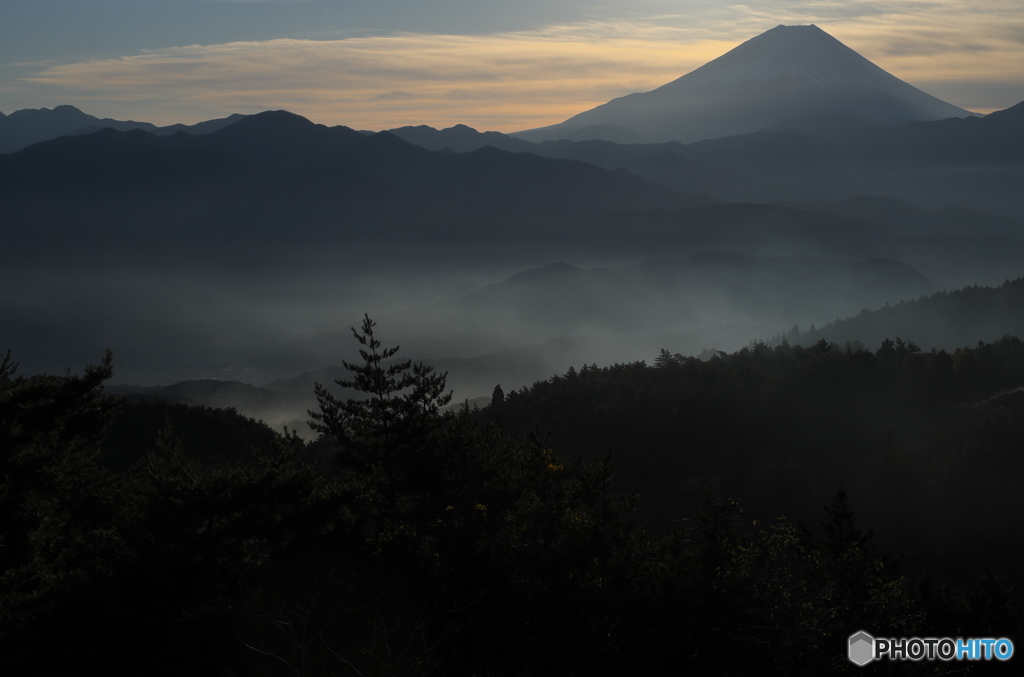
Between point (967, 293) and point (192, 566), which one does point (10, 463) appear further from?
point (967, 293)

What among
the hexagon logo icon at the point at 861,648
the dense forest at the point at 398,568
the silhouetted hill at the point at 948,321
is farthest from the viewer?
the silhouetted hill at the point at 948,321

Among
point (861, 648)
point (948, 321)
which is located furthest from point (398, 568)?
point (948, 321)

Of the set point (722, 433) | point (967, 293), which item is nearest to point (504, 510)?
point (722, 433)

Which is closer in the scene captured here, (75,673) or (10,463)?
(75,673)

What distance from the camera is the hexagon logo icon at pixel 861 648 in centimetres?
1319

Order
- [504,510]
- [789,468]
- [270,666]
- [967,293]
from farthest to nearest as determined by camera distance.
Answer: [967,293], [789,468], [504,510], [270,666]

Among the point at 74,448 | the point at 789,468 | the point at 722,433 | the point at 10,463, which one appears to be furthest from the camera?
the point at 722,433

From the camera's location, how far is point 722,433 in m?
56.3

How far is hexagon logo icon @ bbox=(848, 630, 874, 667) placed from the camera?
1319 cm

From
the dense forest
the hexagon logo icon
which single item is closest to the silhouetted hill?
the dense forest

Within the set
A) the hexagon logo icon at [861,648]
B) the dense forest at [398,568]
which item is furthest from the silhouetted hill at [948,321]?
the hexagon logo icon at [861,648]

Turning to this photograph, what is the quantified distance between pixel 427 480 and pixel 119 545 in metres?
7.91

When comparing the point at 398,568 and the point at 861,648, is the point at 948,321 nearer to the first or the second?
the point at 861,648

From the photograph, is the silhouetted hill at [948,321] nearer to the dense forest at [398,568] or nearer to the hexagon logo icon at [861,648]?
the dense forest at [398,568]
